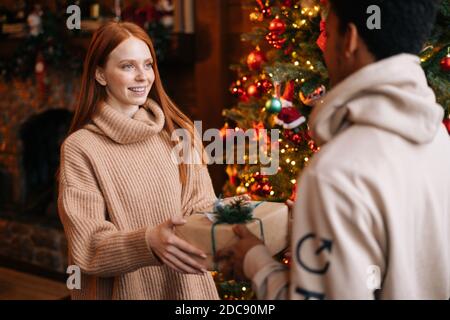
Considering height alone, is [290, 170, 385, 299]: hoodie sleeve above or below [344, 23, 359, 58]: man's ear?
below

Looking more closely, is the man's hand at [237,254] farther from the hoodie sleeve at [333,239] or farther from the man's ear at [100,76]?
the man's ear at [100,76]

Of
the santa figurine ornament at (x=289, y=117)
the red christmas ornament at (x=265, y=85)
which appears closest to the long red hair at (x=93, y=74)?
the santa figurine ornament at (x=289, y=117)

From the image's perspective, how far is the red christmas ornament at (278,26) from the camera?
8.07ft

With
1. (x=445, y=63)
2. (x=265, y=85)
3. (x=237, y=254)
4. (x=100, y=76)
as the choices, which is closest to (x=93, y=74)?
(x=100, y=76)

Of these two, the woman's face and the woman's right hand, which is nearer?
the woman's right hand

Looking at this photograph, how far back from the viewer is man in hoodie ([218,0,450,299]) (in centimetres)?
88

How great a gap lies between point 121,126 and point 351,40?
78 centimetres

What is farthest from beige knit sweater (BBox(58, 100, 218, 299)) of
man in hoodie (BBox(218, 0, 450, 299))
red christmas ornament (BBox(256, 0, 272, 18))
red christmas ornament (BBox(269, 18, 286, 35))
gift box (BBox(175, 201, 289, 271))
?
red christmas ornament (BBox(256, 0, 272, 18))

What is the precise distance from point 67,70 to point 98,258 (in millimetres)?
3095

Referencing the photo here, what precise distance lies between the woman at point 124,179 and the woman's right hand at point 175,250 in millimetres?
37

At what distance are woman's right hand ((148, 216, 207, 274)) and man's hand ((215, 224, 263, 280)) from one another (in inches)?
2.5

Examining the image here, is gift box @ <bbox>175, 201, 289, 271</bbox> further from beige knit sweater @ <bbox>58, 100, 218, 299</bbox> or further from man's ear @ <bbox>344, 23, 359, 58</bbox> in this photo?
man's ear @ <bbox>344, 23, 359, 58</bbox>

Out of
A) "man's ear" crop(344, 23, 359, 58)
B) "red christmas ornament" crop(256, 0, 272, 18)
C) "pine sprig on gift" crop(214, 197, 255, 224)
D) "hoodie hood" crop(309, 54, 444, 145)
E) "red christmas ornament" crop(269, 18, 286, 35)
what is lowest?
"pine sprig on gift" crop(214, 197, 255, 224)
